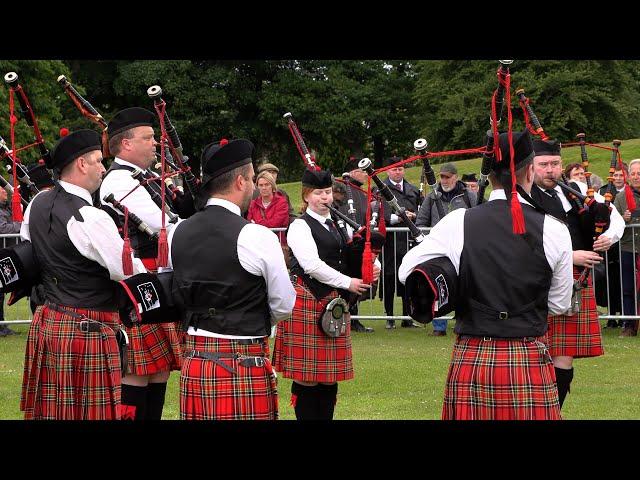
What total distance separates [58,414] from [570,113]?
25.1m

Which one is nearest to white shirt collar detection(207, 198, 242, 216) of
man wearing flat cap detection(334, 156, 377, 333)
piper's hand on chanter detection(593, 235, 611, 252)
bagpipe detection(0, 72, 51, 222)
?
bagpipe detection(0, 72, 51, 222)

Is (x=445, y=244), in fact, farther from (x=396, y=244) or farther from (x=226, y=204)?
(x=396, y=244)

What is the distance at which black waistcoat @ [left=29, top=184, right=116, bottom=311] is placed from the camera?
420 centimetres

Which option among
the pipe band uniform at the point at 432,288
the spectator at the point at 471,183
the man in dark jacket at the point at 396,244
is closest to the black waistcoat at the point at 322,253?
the pipe band uniform at the point at 432,288

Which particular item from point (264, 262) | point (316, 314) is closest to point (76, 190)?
point (264, 262)

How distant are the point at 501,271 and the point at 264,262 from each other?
879 mm

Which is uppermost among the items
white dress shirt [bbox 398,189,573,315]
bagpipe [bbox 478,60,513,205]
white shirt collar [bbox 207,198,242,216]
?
bagpipe [bbox 478,60,513,205]

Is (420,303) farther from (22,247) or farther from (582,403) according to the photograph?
(582,403)

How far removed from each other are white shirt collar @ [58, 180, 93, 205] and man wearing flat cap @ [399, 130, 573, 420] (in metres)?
1.46

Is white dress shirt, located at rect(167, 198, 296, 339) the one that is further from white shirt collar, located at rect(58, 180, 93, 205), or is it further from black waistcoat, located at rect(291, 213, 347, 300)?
black waistcoat, located at rect(291, 213, 347, 300)

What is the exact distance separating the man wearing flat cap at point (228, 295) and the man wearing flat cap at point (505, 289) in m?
0.57

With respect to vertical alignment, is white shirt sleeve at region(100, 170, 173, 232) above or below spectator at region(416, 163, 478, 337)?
below

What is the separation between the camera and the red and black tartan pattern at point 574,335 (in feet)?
17.8

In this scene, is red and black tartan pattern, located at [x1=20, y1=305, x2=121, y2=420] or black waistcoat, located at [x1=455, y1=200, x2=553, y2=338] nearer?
black waistcoat, located at [x1=455, y1=200, x2=553, y2=338]
